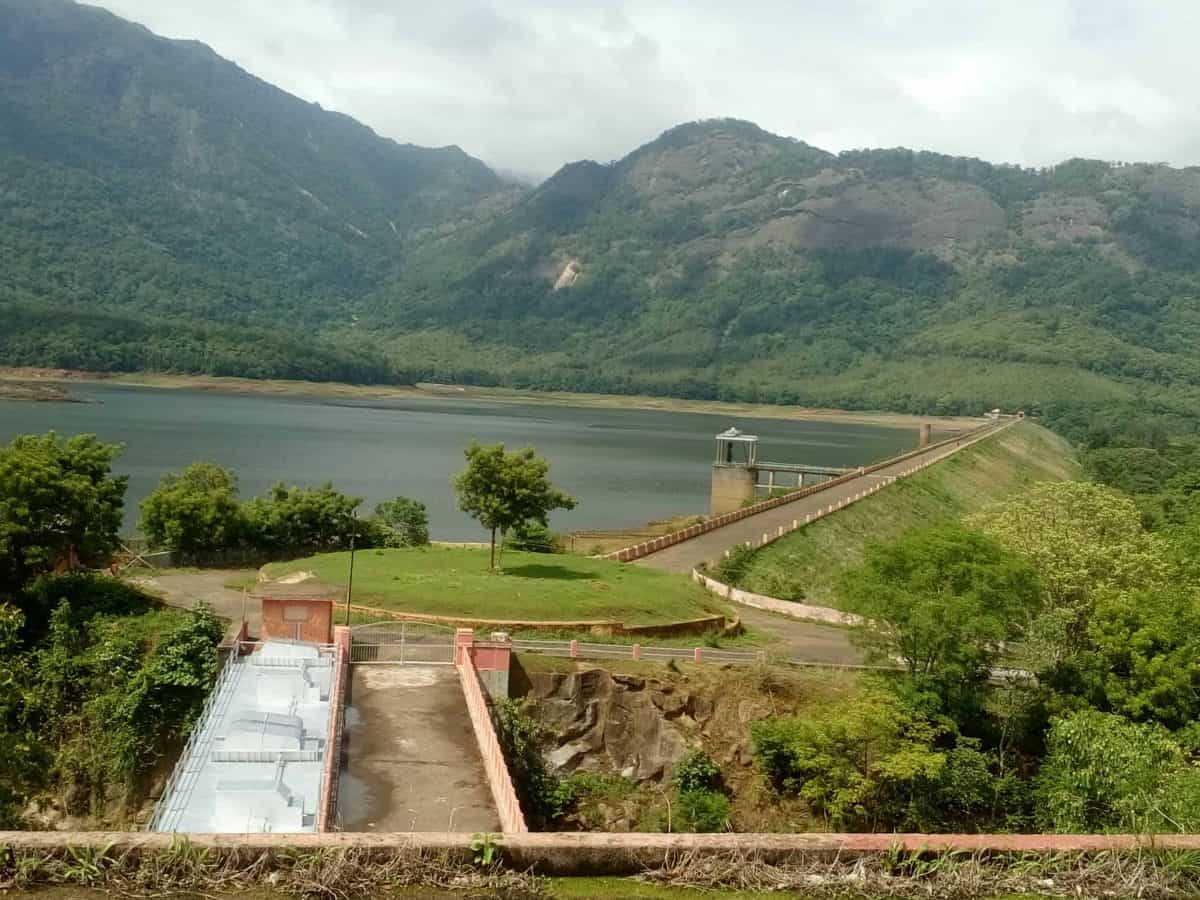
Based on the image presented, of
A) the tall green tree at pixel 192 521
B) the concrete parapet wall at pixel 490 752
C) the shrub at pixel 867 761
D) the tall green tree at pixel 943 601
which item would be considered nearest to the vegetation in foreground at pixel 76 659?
the concrete parapet wall at pixel 490 752

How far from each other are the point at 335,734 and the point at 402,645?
7505 millimetres

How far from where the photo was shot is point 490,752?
1959 cm

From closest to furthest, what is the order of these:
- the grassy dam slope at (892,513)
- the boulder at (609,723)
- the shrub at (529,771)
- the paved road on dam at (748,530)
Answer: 1. the shrub at (529,771)
2. the boulder at (609,723)
3. the paved road on dam at (748,530)
4. the grassy dam slope at (892,513)

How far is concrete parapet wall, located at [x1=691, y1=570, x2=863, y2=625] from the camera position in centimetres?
4031

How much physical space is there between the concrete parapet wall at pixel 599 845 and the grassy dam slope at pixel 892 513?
27.2 metres

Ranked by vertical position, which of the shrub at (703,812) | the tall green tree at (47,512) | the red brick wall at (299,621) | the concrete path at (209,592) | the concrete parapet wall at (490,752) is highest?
the tall green tree at (47,512)

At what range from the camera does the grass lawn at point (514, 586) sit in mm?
33156

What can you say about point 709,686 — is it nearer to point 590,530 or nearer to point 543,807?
point 543,807

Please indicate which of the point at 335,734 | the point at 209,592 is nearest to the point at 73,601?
the point at 209,592

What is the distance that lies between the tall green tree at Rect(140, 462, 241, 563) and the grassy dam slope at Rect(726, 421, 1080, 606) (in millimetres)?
20316

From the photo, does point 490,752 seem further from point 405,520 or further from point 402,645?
point 405,520

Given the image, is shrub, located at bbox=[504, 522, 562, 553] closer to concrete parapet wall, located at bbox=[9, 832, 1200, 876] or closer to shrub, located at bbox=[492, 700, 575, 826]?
shrub, located at bbox=[492, 700, 575, 826]

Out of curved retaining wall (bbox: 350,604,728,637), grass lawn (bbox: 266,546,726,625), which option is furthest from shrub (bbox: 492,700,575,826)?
grass lawn (bbox: 266,546,726,625)

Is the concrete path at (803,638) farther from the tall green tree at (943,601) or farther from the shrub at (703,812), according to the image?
the shrub at (703,812)
